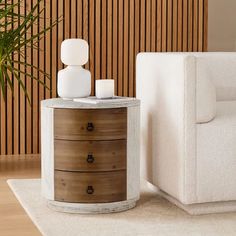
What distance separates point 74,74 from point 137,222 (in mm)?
807

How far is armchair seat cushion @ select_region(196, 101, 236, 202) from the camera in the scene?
3242 millimetres

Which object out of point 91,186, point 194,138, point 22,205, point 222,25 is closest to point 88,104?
point 91,186

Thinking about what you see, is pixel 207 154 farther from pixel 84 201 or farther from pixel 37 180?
pixel 37 180

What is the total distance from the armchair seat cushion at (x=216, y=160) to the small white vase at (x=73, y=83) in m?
0.61

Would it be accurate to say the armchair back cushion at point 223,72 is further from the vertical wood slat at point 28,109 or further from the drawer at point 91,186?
the vertical wood slat at point 28,109

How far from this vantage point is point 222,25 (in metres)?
5.86

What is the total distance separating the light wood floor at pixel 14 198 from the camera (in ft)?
9.89

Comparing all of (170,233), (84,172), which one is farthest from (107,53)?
(170,233)

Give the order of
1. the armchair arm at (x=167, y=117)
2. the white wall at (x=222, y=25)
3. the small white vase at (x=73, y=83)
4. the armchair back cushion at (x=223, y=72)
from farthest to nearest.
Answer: the white wall at (x=222, y=25), the armchair back cushion at (x=223, y=72), the small white vase at (x=73, y=83), the armchair arm at (x=167, y=117)

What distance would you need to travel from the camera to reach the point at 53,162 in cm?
332

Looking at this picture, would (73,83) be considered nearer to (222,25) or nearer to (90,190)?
(90,190)

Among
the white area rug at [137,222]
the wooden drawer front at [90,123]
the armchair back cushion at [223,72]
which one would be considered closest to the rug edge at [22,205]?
the white area rug at [137,222]

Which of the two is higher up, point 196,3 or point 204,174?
point 196,3

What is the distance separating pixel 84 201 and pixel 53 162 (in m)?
0.23
